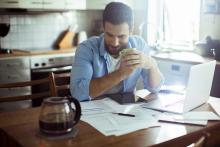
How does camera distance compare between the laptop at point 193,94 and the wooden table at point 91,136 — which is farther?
the laptop at point 193,94

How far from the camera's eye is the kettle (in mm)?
1352

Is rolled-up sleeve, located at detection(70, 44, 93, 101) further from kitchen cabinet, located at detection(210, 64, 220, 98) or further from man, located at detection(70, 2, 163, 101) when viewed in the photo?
kitchen cabinet, located at detection(210, 64, 220, 98)

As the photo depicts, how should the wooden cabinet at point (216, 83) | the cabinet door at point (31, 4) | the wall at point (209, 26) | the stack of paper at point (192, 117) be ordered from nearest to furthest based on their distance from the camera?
the stack of paper at point (192, 117)
the wooden cabinet at point (216, 83)
the cabinet door at point (31, 4)
the wall at point (209, 26)

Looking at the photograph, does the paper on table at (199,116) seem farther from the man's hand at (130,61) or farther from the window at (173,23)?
the window at (173,23)

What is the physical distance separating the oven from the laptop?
215 cm

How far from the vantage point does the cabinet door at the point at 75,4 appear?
422 centimetres

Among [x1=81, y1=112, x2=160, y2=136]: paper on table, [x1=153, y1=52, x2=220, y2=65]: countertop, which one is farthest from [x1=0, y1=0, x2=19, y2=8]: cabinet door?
[x1=81, y1=112, x2=160, y2=136]: paper on table

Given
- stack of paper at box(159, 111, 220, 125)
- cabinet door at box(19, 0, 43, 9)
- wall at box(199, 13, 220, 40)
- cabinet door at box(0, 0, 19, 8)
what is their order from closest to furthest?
stack of paper at box(159, 111, 220, 125) < cabinet door at box(0, 0, 19, 8) < cabinet door at box(19, 0, 43, 9) < wall at box(199, 13, 220, 40)

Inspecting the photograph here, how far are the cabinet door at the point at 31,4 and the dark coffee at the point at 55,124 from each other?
2730mm

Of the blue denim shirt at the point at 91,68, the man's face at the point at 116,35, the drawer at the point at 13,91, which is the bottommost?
the drawer at the point at 13,91

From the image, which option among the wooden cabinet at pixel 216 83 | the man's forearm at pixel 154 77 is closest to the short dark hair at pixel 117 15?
the man's forearm at pixel 154 77

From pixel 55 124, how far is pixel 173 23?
358 centimetres

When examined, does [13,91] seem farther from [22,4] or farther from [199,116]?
[199,116]

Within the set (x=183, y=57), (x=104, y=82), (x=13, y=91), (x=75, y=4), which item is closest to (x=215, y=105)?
(x=104, y=82)
